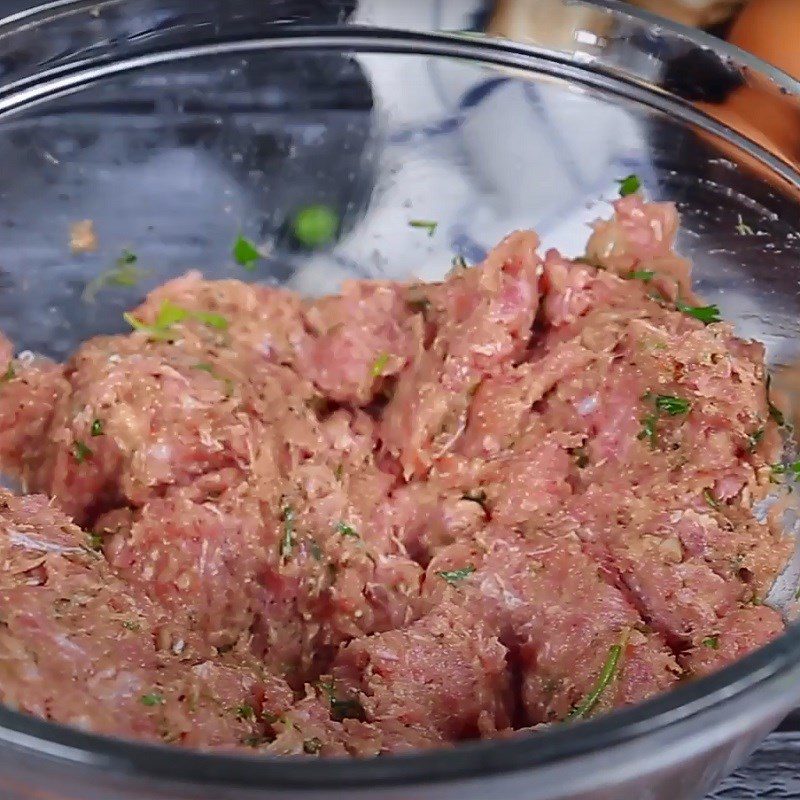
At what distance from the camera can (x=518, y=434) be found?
1.14m

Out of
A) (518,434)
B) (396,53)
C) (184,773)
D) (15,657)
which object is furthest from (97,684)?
(396,53)

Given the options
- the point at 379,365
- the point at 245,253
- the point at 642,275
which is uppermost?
the point at 245,253

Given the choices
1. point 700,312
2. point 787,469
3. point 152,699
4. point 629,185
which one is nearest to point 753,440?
point 787,469

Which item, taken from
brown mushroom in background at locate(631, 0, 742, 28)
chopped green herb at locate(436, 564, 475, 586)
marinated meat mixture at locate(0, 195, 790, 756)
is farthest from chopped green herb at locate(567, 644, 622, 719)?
brown mushroom in background at locate(631, 0, 742, 28)

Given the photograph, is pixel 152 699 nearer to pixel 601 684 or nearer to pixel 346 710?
pixel 346 710

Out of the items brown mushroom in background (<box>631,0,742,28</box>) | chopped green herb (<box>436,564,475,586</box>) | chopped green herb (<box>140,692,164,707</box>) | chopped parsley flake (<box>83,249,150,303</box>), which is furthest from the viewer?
brown mushroom in background (<box>631,0,742,28</box>)

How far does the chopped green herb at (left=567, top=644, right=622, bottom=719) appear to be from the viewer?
0.88 meters

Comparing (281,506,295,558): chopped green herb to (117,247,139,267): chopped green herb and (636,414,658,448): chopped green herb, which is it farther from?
(117,247,139,267): chopped green herb

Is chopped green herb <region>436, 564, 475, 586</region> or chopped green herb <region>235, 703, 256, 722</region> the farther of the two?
chopped green herb <region>436, 564, 475, 586</region>

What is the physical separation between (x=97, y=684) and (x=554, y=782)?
42 centimetres

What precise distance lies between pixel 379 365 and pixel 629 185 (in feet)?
1.58

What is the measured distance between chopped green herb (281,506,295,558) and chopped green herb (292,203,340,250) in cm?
56

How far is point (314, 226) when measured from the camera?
4.94 feet

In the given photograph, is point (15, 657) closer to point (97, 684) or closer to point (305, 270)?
point (97, 684)
